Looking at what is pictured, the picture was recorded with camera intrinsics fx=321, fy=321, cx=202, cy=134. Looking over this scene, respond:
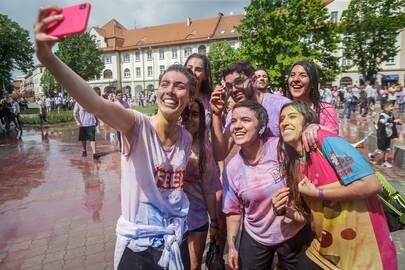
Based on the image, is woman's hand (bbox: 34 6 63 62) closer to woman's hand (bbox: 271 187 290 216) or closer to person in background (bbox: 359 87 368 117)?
woman's hand (bbox: 271 187 290 216)

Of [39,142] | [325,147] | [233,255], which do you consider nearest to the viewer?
[325,147]

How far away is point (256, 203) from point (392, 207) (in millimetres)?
850

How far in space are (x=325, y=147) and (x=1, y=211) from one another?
19.0 ft

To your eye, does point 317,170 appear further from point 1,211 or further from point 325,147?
point 1,211

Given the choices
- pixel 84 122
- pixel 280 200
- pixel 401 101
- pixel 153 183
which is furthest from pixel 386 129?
pixel 401 101

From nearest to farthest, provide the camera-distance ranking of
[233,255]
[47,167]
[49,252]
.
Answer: [233,255] < [49,252] < [47,167]

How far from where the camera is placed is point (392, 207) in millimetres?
1943

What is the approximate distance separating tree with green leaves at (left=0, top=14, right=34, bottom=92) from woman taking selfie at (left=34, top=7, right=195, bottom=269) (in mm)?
52109

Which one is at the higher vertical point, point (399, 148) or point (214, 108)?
point (214, 108)

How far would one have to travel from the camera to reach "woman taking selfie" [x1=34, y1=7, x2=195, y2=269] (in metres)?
1.84

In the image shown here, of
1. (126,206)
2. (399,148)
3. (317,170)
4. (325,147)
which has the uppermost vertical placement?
(325,147)

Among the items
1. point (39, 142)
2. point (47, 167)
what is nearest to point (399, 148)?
point (47, 167)

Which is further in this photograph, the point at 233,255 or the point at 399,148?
the point at 399,148

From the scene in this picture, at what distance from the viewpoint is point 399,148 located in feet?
24.8
